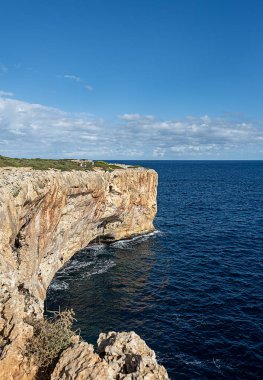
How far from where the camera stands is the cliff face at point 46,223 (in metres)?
15.7

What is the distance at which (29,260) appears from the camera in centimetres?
2752

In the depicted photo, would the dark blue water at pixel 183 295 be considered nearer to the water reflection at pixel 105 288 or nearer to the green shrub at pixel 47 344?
the water reflection at pixel 105 288

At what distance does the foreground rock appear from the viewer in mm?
12930

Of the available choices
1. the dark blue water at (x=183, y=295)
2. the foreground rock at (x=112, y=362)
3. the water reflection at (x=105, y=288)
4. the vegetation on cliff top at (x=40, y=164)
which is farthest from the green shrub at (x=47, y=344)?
the vegetation on cliff top at (x=40, y=164)

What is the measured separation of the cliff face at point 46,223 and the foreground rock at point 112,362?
207 cm

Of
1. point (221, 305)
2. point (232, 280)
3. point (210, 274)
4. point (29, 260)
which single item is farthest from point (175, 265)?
point (29, 260)

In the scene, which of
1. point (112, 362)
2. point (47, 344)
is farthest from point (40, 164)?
point (112, 362)

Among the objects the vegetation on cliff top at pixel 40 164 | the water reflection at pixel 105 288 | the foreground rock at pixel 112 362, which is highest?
the vegetation on cliff top at pixel 40 164

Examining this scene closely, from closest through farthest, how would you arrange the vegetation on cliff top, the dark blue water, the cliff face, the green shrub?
the green shrub → the cliff face → the dark blue water → the vegetation on cliff top

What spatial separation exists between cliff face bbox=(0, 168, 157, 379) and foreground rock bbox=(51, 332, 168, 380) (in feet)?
6.80

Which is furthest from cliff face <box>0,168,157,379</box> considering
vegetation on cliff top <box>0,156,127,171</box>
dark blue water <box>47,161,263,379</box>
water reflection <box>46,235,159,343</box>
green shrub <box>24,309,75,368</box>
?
dark blue water <box>47,161,263,379</box>

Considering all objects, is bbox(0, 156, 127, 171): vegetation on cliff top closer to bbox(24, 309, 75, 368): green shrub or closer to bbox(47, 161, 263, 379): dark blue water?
bbox(47, 161, 263, 379): dark blue water

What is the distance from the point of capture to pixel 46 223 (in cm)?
3234

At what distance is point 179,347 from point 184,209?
60255 millimetres
